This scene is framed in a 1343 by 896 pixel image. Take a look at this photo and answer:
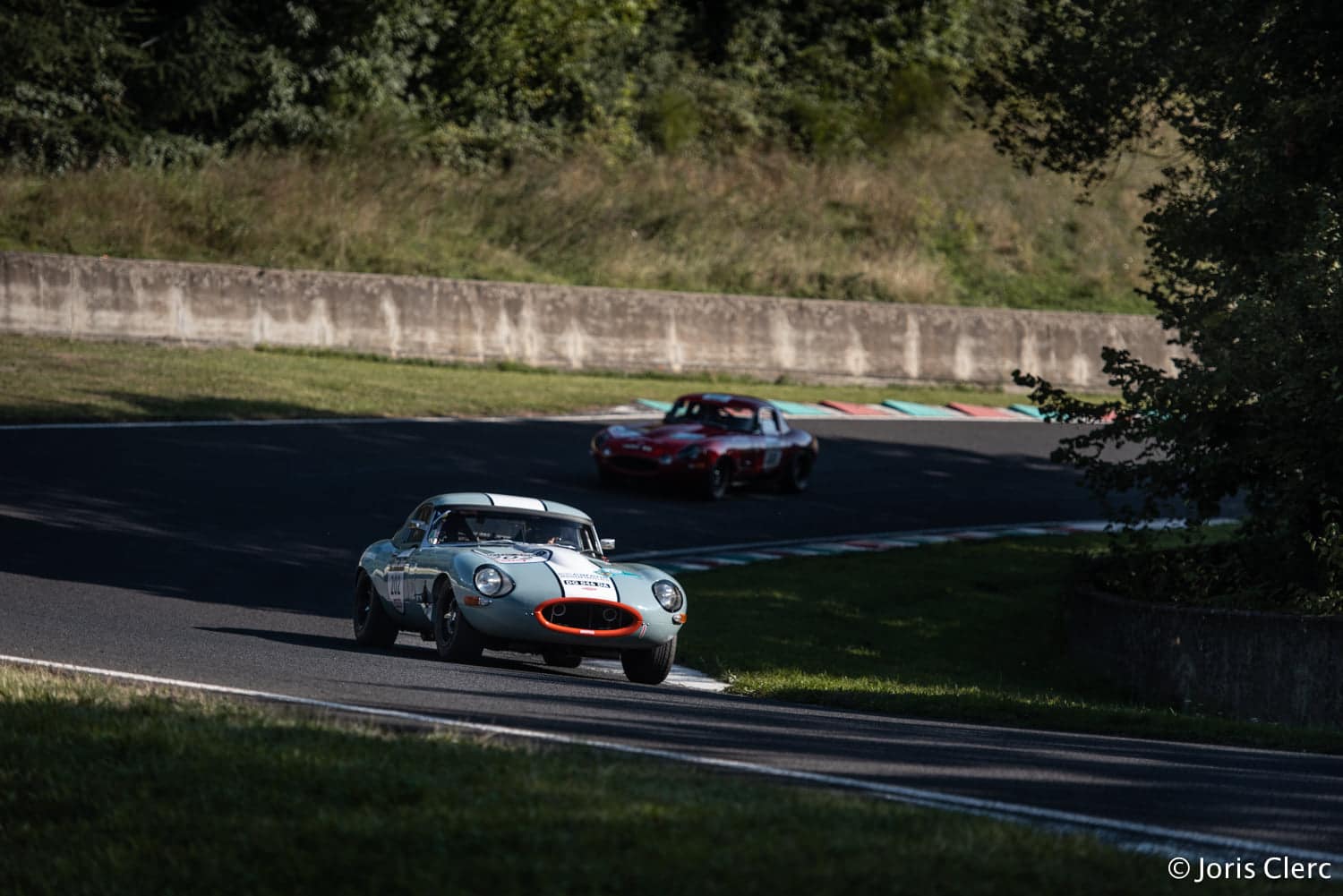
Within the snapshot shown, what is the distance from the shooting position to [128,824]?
19.9 feet

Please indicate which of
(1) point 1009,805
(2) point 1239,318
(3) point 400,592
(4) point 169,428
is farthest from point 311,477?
(1) point 1009,805

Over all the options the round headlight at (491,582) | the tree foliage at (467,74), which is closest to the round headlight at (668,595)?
the round headlight at (491,582)

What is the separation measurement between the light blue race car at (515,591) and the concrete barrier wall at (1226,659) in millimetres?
4593

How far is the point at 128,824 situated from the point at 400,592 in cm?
641

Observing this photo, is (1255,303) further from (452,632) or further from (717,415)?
(717,415)

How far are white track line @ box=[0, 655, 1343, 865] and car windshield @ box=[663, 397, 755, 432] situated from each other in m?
14.8

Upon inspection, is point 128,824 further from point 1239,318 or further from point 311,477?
point 311,477

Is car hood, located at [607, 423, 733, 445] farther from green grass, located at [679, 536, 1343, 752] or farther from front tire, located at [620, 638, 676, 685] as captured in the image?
front tire, located at [620, 638, 676, 685]

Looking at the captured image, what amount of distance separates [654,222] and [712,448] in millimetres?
20934

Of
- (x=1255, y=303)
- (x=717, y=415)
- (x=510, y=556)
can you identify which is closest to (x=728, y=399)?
(x=717, y=415)

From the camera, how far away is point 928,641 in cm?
1661

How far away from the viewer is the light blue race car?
1151cm

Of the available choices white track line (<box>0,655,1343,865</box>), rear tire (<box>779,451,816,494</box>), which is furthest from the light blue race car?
rear tire (<box>779,451,816,494</box>)

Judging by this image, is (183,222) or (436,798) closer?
(436,798)
